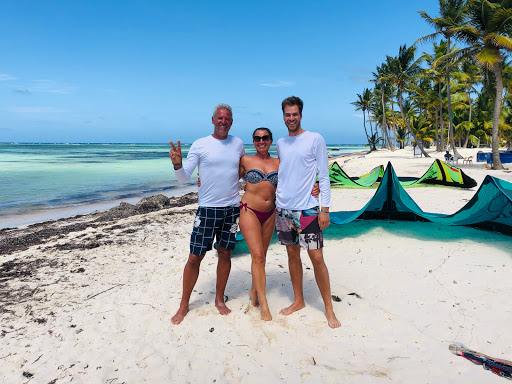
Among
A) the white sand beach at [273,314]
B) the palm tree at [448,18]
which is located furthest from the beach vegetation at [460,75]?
the white sand beach at [273,314]

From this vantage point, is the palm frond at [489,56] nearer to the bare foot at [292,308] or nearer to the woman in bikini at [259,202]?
the woman in bikini at [259,202]

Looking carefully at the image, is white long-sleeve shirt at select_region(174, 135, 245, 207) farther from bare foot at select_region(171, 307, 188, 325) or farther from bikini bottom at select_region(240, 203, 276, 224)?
bare foot at select_region(171, 307, 188, 325)

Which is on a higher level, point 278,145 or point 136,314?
point 278,145

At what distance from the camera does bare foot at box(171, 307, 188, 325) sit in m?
3.19

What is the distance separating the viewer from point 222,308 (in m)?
3.35

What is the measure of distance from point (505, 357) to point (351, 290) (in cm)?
154

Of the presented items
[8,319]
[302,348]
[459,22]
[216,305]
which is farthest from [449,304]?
[459,22]

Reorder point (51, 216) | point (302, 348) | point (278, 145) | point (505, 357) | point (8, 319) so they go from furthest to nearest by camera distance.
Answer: point (51, 216), point (8, 319), point (278, 145), point (302, 348), point (505, 357)

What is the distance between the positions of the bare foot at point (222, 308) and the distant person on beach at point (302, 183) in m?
1.04

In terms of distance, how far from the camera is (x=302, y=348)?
274 cm

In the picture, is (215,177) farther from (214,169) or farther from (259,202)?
(259,202)

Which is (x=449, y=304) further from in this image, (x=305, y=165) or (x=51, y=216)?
(x=51, y=216)

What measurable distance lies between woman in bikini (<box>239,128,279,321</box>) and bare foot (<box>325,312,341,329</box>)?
57 cm

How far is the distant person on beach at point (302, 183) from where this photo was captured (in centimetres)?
288
